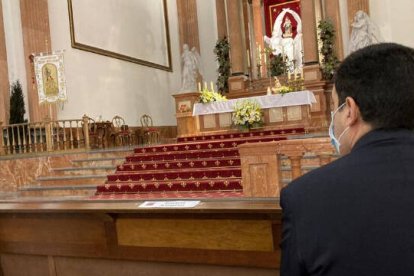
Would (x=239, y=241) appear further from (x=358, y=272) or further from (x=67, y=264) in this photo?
(x=358, y=272)

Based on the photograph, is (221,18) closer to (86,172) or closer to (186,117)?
(186,117)

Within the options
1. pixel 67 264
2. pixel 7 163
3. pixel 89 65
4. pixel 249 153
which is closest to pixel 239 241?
pixel 67 264

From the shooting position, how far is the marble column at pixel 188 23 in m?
17.1

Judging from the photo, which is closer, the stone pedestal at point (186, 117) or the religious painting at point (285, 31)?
the stone pedestal at point (186, 117)

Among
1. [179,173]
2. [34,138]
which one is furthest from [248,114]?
[34,138]

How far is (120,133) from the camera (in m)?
13.0

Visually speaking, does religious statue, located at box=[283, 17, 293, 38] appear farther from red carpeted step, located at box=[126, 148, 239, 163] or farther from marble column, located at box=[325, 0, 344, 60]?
red carpeted step, located at box=[126, 148, 239, 163]

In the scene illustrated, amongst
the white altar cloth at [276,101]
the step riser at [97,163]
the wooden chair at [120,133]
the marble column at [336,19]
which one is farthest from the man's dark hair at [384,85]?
the marble column at [336,19]

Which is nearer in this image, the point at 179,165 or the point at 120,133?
the point at 179,165

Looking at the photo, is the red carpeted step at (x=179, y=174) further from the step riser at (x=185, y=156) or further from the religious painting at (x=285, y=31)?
the religious painting at (x=285, y=31)

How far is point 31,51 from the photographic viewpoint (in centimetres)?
1194

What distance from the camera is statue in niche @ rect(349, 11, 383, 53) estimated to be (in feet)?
43.7

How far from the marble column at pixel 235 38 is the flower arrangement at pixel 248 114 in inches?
110

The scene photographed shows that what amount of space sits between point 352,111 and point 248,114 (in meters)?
11.0
